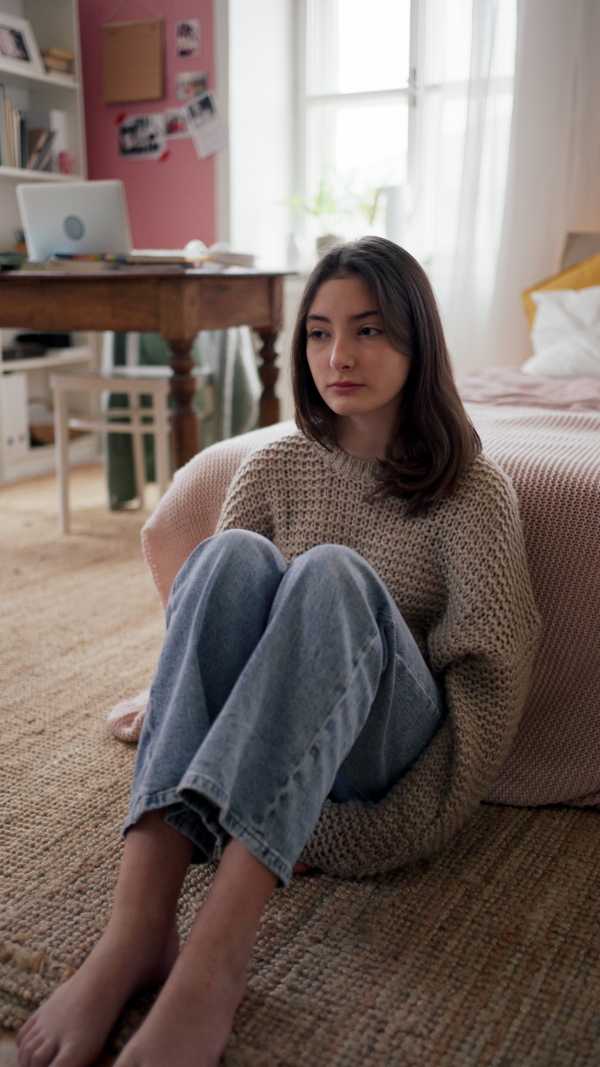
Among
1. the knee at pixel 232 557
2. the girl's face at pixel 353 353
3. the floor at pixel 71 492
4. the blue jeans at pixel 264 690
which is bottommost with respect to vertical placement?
the floor at pixel 71 492

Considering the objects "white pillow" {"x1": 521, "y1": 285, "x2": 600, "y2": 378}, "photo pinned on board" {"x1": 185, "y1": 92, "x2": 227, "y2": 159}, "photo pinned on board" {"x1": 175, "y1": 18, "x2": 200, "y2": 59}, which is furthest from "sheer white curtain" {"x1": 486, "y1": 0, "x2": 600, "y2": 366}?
"photo pinned on board" {"x1": 175, "y1": 18, "x2": 200, "y2": 59}

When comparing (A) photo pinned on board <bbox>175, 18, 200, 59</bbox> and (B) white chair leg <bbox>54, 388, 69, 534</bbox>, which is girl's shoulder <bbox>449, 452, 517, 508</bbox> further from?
(A) photo pinned on board <bbox>175, 18, 200, 59</bbox>

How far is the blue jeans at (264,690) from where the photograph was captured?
2.59ft

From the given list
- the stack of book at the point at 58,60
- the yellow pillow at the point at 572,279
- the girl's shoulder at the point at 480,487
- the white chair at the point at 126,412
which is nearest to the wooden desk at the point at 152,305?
the white chair at the point at 126,412

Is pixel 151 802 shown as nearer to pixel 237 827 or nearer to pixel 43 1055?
pixel 237 827

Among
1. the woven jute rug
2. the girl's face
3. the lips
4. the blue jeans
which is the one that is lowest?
the woven jute rug

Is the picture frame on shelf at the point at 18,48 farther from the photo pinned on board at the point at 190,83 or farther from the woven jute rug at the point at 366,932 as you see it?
the woven jute rug at the point at 366,932

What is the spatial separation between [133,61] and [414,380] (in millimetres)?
2966

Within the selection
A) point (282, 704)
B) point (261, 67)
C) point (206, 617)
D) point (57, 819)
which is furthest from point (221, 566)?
point (261, 67)

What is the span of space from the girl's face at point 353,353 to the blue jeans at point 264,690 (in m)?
0.22

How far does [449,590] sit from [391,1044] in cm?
45

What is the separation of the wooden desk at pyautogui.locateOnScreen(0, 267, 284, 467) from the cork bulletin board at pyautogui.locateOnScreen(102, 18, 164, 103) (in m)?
1.59

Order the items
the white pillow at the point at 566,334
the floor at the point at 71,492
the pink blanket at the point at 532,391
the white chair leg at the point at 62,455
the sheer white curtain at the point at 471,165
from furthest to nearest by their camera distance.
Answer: the floor at the point at 71,492 < the sheer white curtain at the point at 471,165 < the white chair leg at the point at 62,455 < the white pillow at the point at 566,334 < the pink blanket at the point at 532,391

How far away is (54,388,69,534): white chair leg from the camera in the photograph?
2680 mm
